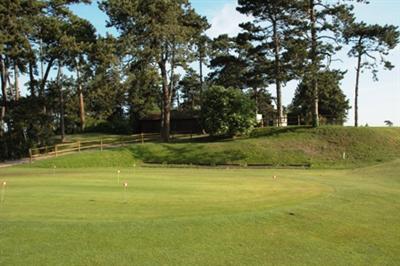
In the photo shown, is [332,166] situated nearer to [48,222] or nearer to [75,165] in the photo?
[75,165]

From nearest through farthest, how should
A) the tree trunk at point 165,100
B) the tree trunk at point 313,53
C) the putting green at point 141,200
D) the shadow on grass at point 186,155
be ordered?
the putting green at point 141,200 → the shadow on grass at point 186,155 → the tree trunk at point 313,53 → the tree trunk at point 165,100

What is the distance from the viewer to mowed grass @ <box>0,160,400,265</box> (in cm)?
1002

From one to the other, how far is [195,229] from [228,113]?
135 feet

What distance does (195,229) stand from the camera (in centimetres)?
1183

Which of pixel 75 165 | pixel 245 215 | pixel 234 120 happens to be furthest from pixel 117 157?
pixel 245 215

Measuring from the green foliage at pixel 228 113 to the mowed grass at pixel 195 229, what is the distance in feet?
114

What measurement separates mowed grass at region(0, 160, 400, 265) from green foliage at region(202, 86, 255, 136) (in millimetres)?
34707

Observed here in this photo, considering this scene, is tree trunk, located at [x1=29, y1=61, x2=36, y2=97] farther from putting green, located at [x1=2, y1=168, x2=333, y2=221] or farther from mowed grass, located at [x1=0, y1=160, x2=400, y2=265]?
mowed grass, located at [x1=0, y1=160, x2=400, y2=265]

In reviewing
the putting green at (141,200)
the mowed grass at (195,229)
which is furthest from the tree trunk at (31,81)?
the mowed grass at (195,229)

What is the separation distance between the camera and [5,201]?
1535cm

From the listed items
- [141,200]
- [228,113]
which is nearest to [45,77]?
[228,113]

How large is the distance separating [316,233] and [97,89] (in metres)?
42.5

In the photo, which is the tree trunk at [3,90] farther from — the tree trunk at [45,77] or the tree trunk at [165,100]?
the tree trunk at [165,100]

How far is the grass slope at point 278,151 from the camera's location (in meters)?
43.8
